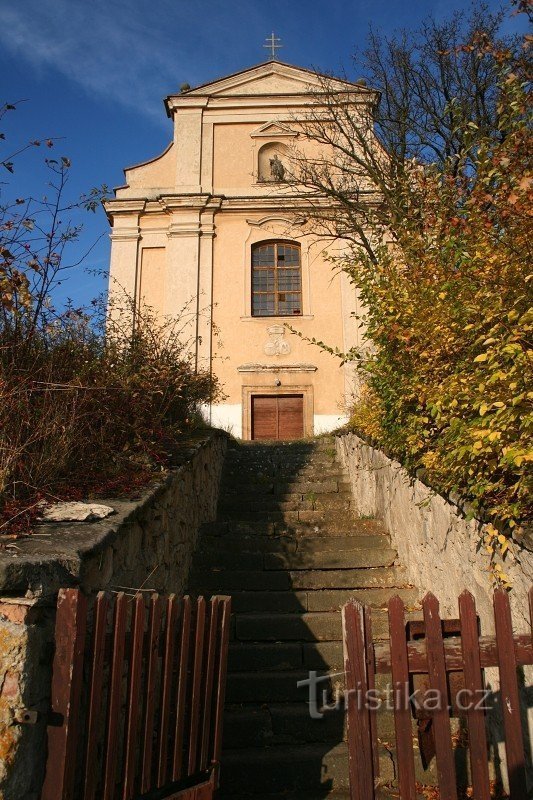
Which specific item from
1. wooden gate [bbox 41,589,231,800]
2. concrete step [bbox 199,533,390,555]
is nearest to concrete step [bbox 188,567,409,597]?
concrete step [bbox 199,533,390,555]

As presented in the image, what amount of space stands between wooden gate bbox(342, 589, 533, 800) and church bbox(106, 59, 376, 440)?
11166 mm

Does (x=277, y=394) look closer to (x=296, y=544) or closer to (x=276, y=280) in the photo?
(x=276, y=280)

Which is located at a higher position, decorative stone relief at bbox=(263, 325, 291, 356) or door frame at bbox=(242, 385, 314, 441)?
decorative stone relief at bbox=(263, 325, 291, 356)

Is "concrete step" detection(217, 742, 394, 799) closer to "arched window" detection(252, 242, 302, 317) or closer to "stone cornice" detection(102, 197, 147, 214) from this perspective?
"arched window" detection(252, 242, 302, 317)

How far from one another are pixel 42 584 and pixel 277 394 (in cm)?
1190

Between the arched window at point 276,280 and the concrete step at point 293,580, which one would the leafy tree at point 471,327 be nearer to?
the concrete step at point 293,580

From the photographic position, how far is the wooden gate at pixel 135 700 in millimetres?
2191

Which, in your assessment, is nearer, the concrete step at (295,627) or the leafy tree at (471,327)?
the leafy tree at (471,327)

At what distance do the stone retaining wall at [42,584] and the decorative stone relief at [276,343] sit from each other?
400 inches

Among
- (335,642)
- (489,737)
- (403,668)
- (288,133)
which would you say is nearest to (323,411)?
(288,133)

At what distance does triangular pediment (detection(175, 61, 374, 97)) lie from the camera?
15.6 metres

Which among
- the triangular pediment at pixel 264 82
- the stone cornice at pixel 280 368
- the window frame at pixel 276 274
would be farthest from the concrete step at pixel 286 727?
the triangular pediment at pixel 264 82

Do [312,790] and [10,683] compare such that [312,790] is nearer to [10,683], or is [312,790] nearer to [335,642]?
[335,642]

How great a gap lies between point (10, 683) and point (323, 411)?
39.9ft
